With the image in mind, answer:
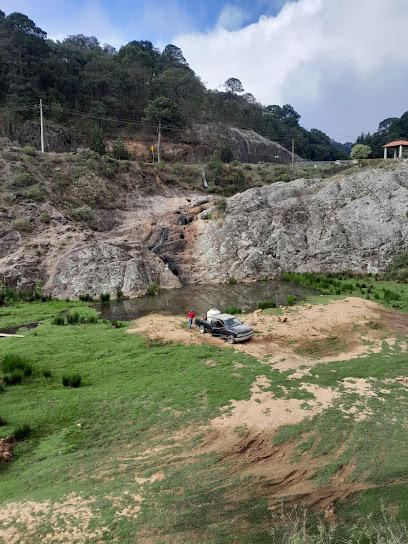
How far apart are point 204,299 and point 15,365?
1477cm

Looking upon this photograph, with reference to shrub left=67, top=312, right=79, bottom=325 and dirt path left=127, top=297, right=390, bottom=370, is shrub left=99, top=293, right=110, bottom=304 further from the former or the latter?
dirt path left=127, top=297, right=390, bottom=370

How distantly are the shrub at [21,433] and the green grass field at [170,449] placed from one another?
129 millimetres

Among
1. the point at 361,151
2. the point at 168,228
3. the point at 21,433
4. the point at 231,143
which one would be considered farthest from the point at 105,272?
the point at 231,143

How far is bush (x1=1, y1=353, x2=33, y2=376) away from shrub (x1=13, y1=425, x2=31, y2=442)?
3.32 m

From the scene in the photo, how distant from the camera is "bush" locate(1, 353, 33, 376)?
11712mm

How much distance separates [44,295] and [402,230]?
31335 millimetres

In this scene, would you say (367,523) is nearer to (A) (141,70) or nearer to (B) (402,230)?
(B) (402,230)

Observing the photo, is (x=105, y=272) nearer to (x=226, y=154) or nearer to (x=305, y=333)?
(x=305, y=333)

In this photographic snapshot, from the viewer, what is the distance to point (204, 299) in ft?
82.3

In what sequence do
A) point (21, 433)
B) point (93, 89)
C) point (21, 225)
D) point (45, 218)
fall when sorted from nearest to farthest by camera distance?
point (21, 433) → point (21, 225) → point (45, 218) → point (93, 89)

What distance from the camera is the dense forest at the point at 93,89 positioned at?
49.6 m

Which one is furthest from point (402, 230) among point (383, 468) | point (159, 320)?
point (383, 468)

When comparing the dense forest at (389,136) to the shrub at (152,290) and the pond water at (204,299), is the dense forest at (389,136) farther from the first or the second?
the shrub at (152,290)

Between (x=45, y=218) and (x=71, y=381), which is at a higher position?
(x=45, y=218)
